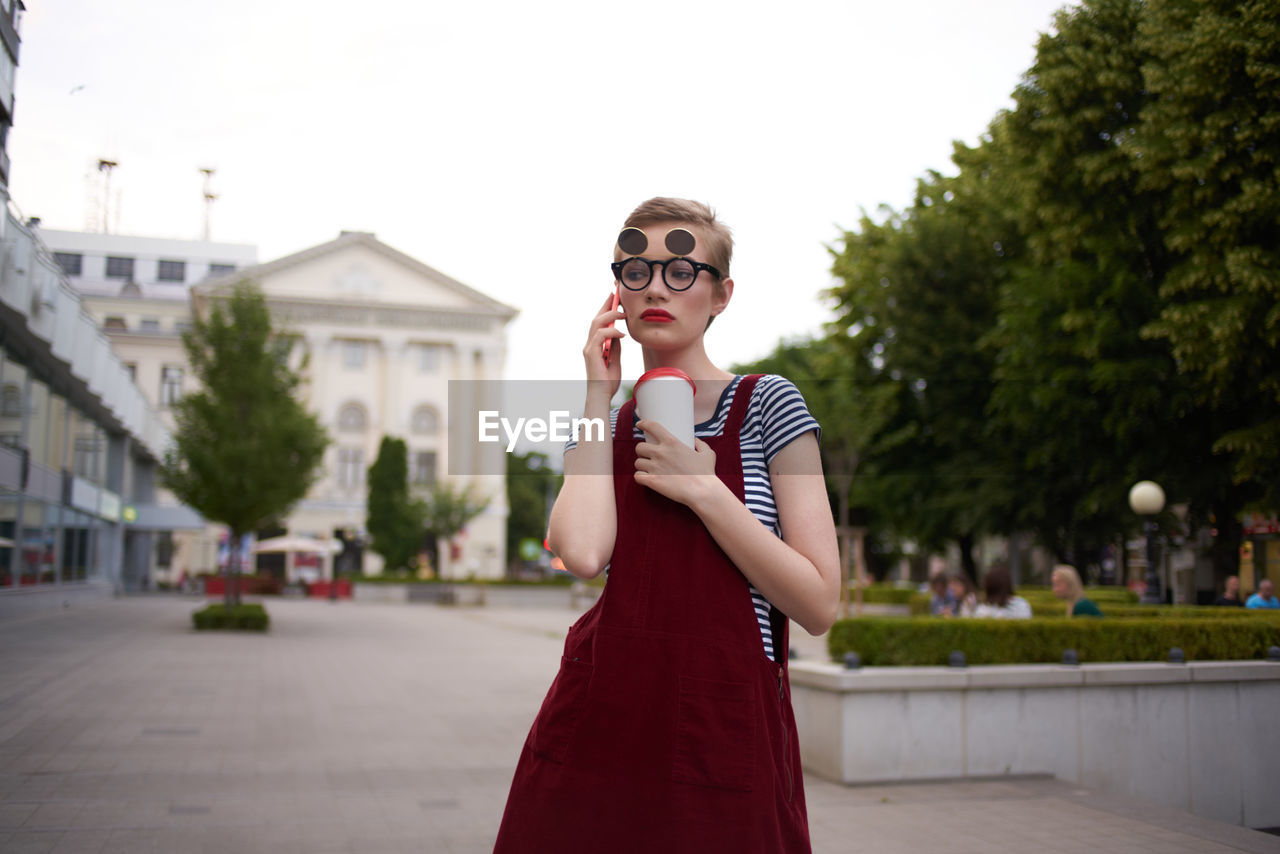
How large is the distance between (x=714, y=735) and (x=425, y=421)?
6706 centimetres

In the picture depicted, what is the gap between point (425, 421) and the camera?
67.8 m

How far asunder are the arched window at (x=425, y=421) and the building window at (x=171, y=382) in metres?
40.9

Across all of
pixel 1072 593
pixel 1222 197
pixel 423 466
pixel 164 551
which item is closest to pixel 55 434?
pixel 1072 593

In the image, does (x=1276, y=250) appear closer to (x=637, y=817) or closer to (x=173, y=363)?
(x=637, y=817)

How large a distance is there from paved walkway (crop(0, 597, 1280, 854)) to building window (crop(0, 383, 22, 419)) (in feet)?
14.3

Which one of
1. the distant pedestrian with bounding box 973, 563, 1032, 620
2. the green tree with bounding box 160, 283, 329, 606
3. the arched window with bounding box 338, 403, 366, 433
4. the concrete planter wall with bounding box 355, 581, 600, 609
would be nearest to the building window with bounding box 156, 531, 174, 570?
the arched window with bounding box 338, 403, 366, 433

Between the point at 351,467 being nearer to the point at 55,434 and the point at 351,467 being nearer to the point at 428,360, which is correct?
the point at 428,360

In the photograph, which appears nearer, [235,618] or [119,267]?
[119,267]

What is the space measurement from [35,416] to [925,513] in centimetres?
1972

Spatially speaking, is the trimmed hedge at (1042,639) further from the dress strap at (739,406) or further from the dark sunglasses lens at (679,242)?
the dark sunglasses lens at (679,242)

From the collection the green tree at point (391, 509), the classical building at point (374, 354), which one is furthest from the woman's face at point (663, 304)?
the classical building at point (374, 354)

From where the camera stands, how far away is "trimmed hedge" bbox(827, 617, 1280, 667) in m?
8.57

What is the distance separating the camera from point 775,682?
211cm

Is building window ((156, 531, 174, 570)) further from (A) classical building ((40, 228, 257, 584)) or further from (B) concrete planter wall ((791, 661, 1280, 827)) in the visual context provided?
(B) concrete planter wall ((791, 661, 1280, 827))
